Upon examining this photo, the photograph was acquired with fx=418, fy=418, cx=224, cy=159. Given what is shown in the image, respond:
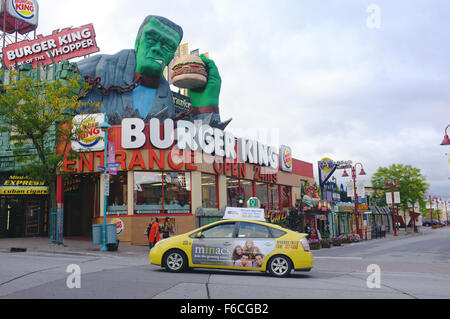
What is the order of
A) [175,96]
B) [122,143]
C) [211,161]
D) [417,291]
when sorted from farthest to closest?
[175,96] < [211,161] < [122,143] < [417,291]

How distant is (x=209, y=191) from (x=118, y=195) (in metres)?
5.95

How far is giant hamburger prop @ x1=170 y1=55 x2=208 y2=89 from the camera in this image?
111 feet

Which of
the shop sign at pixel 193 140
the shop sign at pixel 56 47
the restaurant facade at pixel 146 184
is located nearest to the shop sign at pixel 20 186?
the restaurant facade at pixel 146 184

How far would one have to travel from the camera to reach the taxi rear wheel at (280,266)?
425 inches

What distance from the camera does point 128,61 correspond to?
3319 centimetres

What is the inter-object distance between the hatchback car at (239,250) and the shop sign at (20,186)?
1844cm

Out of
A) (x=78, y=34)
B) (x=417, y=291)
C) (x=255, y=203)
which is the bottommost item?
(x=417, y=291)

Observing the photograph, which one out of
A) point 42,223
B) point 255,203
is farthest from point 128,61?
point 255,203

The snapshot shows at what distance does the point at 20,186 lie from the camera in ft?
87.6

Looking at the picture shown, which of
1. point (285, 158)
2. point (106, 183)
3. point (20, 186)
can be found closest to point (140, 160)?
point (106, 183)

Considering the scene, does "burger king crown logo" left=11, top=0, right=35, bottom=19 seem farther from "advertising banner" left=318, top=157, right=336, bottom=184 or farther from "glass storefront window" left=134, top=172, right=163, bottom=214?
"advertising banner" left=318, top=157, right=336, bottom=184

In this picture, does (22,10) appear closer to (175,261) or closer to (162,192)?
(162,192)
